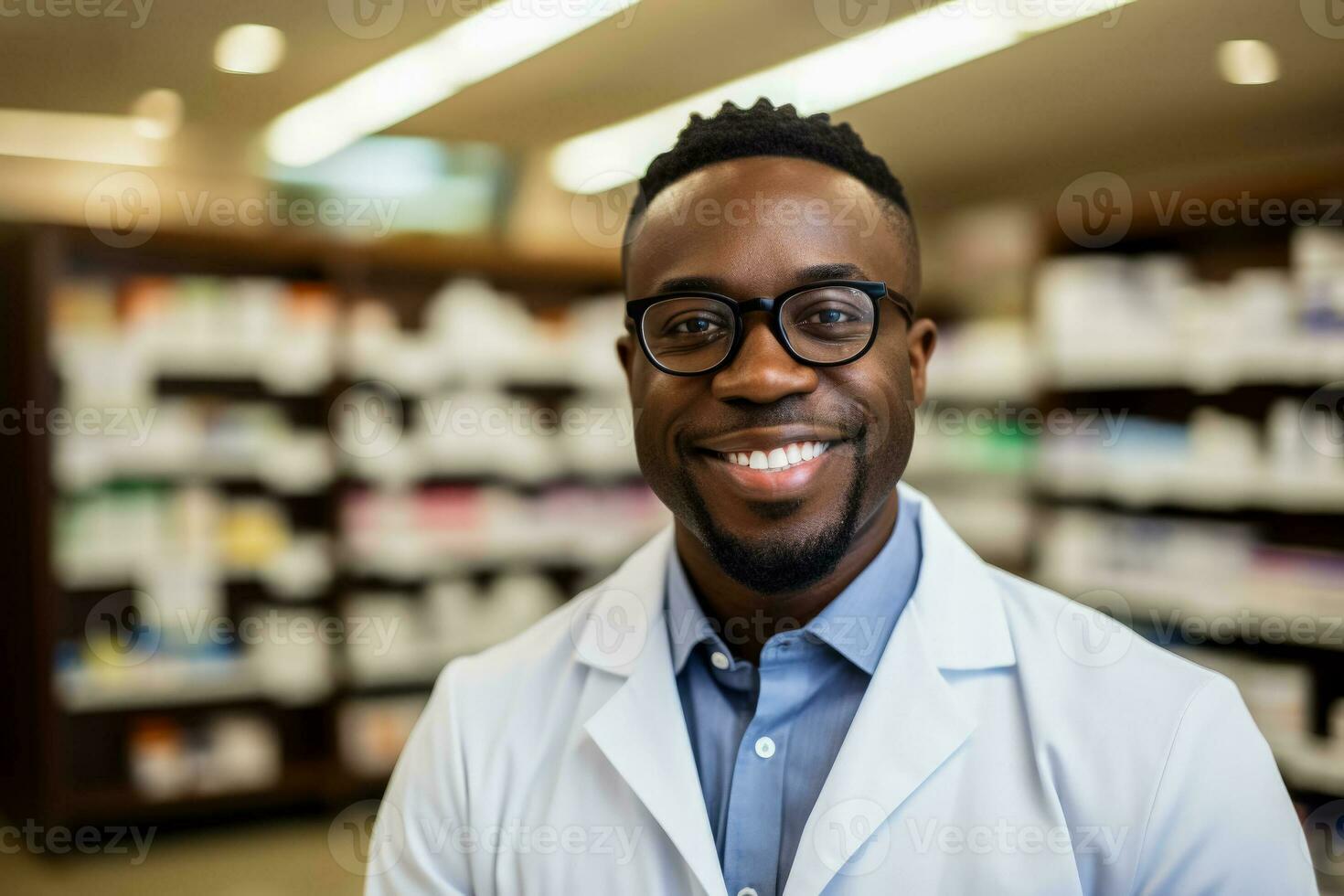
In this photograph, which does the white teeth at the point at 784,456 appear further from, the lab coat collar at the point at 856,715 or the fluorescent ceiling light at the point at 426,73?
the fluorescent ceiling light at the point at 426,73

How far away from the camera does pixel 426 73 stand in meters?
4.13

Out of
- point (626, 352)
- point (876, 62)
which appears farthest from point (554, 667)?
point (876, 62)

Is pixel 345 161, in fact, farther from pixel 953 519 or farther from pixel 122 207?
pixel 953 519

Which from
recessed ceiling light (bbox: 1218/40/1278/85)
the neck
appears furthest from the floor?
recessed ceiling light (bbox: 1218/40/1278/85)

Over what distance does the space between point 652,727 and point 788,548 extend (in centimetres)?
26

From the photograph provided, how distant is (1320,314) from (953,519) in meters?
2.20

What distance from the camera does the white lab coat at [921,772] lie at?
1039mm

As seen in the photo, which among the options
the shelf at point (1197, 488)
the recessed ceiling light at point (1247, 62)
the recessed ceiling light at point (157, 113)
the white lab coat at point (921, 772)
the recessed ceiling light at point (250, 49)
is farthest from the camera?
the recessed ceiling light at point (157, 113)

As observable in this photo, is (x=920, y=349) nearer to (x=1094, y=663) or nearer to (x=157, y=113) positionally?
(x=1094, y=663)

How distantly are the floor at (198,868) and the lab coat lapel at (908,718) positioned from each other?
3.05m

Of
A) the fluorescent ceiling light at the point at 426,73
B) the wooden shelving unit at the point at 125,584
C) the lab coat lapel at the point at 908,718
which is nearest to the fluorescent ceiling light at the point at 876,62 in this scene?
the fluorescent ceiling light at the point at 426,73

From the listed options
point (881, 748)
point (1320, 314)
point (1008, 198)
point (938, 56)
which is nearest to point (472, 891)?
point (881, 748)

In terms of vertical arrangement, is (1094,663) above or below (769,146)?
below

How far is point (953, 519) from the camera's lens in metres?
5.31
